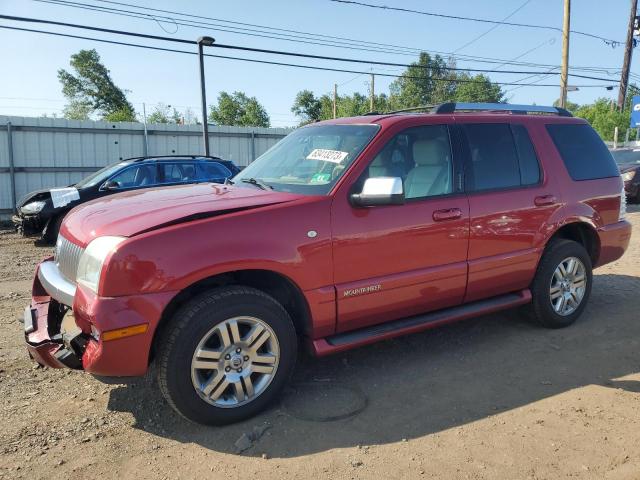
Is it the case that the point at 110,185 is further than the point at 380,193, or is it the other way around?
the point at 110,185

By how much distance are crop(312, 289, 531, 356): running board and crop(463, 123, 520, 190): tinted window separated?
0.99 m

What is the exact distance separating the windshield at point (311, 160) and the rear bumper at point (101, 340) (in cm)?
133

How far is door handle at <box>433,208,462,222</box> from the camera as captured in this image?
3922 mm

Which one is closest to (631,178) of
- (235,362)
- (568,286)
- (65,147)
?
(568,286)

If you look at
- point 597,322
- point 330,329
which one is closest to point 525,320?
point 597,322

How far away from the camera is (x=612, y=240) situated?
5.28 m

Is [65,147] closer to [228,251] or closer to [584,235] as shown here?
[228,251]

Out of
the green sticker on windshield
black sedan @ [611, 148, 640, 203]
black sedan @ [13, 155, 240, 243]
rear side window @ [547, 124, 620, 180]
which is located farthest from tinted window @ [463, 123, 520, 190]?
black sedan @ [611, 148, 640, 203]

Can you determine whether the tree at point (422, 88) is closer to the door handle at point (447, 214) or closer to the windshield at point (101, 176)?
the windshield at point (101, 176)

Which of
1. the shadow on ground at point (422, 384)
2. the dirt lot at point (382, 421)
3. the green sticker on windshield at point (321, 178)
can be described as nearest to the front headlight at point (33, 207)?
the dirt lot at point (382, 421)

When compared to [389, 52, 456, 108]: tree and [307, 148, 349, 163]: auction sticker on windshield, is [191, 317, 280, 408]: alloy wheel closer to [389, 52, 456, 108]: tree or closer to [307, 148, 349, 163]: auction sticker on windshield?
[307, 148, 349, 163]: auction sticker on windshield

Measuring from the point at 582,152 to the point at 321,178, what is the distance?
9.53 feet

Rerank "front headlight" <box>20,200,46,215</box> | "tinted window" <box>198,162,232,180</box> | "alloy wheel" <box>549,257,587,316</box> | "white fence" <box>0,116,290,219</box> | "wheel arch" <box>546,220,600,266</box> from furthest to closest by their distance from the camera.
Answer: "white fence" <box>0,116,290,219</box>, "tinted window" <box>198,162,232,180</box>, "front headlight" <box>20,200,46,215</box>, "wheel arch" <box>546,220,600,266</box>, "alloy wheel" <box>549,257,587,316</box>

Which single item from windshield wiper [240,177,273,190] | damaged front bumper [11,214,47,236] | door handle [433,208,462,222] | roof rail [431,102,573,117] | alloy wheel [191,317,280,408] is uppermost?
roof rail [431,102,573,117]
